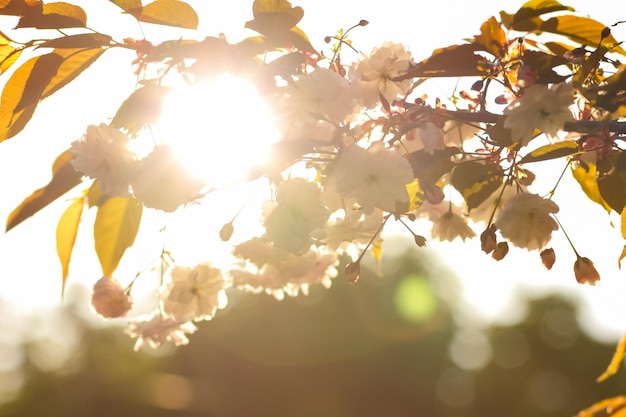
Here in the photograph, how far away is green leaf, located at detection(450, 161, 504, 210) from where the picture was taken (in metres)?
1.10

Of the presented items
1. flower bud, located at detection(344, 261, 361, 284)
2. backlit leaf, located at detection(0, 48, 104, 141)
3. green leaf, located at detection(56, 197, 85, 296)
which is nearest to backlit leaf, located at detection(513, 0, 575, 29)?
flower bud, located at detection(344, 261, 361, 284)

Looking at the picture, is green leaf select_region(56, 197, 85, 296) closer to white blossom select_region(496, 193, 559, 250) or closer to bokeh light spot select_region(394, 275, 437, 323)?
white blossom select_region(496, 193, 559, 250)

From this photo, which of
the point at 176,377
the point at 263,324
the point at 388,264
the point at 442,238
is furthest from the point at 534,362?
the point at 442,238

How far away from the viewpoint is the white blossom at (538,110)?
955 millimetres

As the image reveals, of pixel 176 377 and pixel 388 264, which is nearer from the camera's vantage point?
pixel 176 377

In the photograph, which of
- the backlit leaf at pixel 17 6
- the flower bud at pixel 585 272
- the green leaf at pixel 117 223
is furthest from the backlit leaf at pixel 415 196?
the backlit leaf at pixel 17 6

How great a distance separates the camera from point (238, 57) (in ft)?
3.34

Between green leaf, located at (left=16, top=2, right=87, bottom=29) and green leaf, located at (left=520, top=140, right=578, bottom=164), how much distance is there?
0.70 metres

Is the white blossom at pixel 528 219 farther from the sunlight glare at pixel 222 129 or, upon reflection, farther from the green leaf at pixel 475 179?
the sunlight glare at pixel 222 129

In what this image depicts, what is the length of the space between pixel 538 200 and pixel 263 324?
2523 centimetres

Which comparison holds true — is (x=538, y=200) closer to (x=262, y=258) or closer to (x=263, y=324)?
(x=262, y=258)

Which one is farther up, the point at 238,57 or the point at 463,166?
the point at 238,57

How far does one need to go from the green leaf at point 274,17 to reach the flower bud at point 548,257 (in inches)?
20.5

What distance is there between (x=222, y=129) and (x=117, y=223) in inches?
15.9
